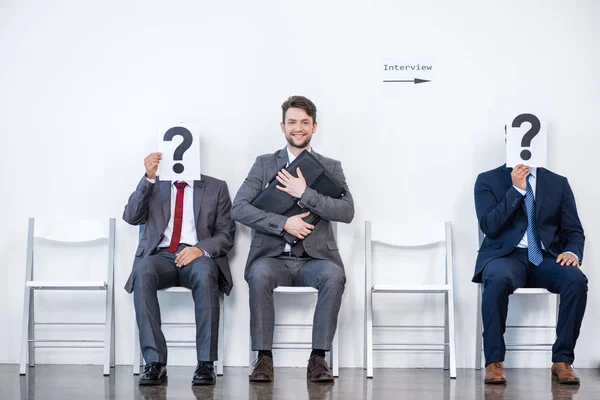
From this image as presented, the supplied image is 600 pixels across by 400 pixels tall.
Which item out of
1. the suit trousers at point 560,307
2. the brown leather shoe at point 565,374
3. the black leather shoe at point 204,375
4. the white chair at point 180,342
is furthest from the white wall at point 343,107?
the black leather shoe at point 204,375

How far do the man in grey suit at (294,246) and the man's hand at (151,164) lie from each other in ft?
1.54

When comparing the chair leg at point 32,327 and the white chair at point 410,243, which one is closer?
the white chair at point 410,243

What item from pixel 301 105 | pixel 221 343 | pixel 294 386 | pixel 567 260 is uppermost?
pixel 301 105

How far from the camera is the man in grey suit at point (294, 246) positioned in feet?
13.1

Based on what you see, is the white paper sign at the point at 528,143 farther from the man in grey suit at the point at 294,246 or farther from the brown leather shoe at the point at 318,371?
the brown leather shoe at the point at 318,371

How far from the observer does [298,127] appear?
435cm

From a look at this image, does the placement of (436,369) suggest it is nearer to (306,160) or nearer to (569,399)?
(569,399)

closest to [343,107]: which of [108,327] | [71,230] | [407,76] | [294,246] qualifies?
[407,76]

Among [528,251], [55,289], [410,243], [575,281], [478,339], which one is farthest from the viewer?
[410,243]

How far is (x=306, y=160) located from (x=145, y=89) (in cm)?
118

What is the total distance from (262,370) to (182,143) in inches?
51.1

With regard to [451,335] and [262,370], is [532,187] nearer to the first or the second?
[451,335]

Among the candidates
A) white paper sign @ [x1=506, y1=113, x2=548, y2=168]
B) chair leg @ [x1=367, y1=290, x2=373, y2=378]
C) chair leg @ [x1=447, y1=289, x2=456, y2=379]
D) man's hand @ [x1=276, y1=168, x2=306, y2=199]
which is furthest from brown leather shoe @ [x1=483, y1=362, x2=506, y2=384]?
man's hand @ [x1=276, y1=168, x2=306, y2=199]

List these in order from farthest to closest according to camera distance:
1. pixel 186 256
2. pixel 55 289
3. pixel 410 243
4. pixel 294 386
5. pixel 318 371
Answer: pixel 410 243, pixel 55 289, pixel 186 256, pixel 318 371, pixel 294 386
